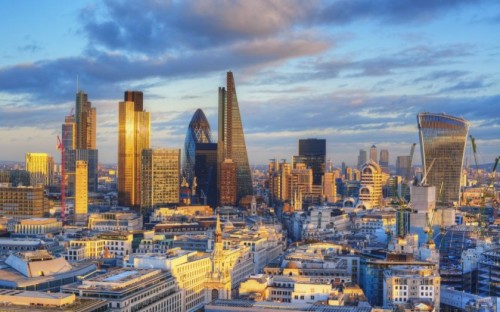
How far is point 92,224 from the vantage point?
400 feet

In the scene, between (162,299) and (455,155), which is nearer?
(162,299)

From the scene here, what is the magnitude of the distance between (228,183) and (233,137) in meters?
14.8

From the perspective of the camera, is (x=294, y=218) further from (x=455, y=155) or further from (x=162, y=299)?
(x=162, y=299)

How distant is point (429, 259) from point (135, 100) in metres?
129

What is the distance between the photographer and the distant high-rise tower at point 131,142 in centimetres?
18062

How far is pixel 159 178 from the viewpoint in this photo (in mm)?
161250

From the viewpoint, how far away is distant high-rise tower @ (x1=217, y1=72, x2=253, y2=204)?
7037 inches

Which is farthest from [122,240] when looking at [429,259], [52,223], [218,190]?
[218,190]

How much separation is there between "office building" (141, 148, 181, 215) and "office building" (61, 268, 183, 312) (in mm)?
94854

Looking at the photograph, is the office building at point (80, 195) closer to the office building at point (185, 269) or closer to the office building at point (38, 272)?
the office building at point (185, 269)

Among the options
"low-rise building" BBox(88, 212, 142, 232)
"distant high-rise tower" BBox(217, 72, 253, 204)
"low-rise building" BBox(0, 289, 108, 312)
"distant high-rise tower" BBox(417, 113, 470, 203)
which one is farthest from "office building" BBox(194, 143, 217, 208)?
"low-rise building" BBox(0, 289, 108, 312)

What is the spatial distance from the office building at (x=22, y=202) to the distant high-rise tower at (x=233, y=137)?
2005 inches

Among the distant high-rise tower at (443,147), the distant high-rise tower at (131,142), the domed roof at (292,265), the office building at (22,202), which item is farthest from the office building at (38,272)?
the distant high-rise tower at (131,142)

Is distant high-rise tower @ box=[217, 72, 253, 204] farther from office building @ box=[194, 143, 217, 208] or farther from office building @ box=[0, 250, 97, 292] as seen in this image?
office building @ box=[0, 250, 97, 292]
